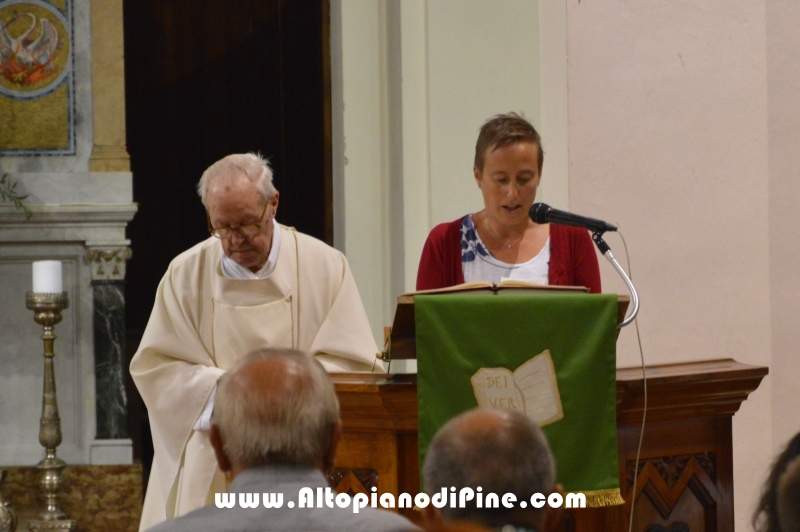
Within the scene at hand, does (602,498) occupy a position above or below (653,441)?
below

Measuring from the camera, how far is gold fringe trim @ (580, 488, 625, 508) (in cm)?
281

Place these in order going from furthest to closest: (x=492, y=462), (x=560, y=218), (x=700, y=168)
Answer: (x=700, y=168) → (x=560, y=218) → (x=492, y=462)

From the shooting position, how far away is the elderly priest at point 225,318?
3459mm

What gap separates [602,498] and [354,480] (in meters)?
0.63

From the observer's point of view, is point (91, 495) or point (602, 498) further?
point (91, 495)

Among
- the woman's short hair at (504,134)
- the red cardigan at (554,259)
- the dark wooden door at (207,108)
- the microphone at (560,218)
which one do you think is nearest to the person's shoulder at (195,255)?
the red cardigan at (554,259)

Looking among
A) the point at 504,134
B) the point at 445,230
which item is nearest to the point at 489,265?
the point at 445,230

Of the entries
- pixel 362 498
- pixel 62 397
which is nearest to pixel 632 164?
pixel 362 498

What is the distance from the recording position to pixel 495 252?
137 inches

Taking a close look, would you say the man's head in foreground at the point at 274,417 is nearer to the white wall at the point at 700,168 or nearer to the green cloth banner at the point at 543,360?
the green cloth banner at the point at 543,360

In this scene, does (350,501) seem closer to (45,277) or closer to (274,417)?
(274,417)

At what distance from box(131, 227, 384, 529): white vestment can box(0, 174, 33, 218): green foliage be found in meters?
3.09

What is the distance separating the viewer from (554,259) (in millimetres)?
3441

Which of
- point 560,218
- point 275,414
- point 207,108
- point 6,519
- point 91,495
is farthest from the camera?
point 207,108
